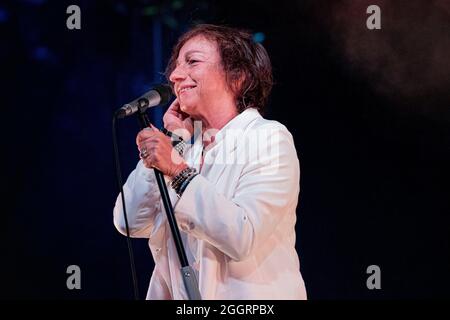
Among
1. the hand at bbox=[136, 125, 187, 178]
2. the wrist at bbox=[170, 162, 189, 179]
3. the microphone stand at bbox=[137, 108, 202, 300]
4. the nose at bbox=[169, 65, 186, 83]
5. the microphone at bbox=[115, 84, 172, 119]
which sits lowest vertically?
the microphone stand at bbox=[137, 108, 202, 300]

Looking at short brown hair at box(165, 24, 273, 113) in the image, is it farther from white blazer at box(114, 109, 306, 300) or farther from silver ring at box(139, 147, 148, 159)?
silver ring at box(139, 147, 148, 159)

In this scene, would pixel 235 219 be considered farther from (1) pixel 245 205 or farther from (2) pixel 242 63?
(2) pixel 242 63

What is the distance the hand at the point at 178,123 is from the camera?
2258mm

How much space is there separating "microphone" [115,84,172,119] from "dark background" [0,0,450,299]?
1.07 metres

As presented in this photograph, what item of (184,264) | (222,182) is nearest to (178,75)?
(222,182)

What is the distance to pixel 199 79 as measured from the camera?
2.23m

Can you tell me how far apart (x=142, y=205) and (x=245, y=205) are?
41 cm

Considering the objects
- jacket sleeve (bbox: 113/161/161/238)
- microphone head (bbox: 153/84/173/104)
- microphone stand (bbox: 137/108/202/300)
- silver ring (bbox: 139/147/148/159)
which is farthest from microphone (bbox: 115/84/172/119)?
jacket sleeve (bbox: 113/161/161/238)

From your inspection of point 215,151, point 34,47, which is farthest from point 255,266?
point 34,47

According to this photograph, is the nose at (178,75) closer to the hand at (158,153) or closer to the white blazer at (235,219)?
the white blazer at (235,219)

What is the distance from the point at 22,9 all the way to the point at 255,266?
5.62 feet

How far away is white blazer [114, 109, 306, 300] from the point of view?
1836 millimetres

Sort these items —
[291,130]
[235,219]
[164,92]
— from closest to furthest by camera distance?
[235,219] → [164,92] → [291,130]

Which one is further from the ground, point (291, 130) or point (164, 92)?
point (164, 92)
